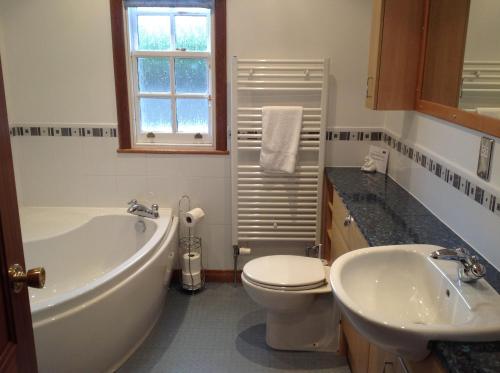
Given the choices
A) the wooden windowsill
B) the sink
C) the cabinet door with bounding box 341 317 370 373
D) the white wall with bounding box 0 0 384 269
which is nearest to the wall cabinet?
the cabinet door with bounding box 341 317 370 373

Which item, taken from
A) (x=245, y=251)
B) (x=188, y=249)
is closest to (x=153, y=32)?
(x=188, y=249)

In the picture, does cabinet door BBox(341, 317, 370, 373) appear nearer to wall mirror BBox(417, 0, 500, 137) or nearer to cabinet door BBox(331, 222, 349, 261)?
cabinet door BBox(331, 222, 349, 261)

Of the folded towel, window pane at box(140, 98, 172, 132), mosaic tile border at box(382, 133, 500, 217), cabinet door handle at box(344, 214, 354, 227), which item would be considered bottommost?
cabinet door handle at box(344, 214, 354, 227)

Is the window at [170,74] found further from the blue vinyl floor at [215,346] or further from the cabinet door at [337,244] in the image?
the blue vinyl floor at [215,346]

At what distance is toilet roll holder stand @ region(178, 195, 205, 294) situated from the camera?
310 centimetres

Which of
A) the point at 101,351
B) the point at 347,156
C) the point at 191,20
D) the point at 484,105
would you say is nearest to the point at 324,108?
the point at 347,156

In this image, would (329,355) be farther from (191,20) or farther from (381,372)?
(191,20)

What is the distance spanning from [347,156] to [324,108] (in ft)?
1.32

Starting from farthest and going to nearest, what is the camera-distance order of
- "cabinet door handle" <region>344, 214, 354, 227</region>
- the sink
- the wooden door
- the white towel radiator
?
the white towel radiator < "cabinet door handle" <region>344, 214, 354, 227</region> < the sink < the wooden door

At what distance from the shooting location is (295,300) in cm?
229

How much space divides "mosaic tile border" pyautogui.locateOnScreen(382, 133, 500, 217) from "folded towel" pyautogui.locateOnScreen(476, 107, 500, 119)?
27cm

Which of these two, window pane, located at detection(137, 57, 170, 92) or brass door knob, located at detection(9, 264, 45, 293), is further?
window pane, located at detection(137, 57, 170, 92)

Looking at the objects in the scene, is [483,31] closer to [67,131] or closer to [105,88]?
[105,88]

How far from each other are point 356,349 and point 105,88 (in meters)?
2.18
